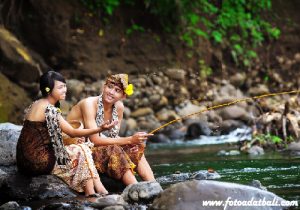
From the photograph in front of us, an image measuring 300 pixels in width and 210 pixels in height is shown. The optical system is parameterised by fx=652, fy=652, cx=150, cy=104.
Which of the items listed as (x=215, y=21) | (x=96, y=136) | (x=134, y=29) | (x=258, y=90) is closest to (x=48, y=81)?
(x=96, y=136)

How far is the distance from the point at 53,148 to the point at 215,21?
1268 centimetres

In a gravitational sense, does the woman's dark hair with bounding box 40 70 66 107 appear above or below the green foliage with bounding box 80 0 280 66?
below

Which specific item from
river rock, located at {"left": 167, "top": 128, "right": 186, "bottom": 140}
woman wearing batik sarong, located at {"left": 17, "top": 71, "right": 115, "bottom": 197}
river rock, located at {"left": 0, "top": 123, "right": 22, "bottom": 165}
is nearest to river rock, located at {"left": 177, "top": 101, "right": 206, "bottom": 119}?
river rock, located at {"left": 167, "top": 128, "right": 186, "bottom": 140}

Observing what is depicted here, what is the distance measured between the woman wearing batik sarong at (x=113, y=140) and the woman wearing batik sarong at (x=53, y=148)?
0.19 meters

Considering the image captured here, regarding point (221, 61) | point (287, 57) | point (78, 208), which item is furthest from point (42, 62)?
point (78, 208)

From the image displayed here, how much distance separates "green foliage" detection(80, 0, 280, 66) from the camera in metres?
15.8

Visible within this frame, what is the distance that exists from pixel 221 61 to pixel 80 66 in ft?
13.7

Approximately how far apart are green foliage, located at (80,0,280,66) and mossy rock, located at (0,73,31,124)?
3.64 metres

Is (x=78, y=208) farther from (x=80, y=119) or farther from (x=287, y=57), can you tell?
(x=287, y=57)

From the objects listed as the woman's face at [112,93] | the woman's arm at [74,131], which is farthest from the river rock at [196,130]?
the woman's arm at [74,131]

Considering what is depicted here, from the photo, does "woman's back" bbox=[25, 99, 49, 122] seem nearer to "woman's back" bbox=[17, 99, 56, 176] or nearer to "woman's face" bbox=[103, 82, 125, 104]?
"woman's back" bbox=[17, 99, 56, 176]

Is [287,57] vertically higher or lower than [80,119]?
higher

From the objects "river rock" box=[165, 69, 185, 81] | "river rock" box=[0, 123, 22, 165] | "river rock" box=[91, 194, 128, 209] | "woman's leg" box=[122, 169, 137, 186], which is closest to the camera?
"river rock" box=[91, 194, 128, 209]

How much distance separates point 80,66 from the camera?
14.5m
